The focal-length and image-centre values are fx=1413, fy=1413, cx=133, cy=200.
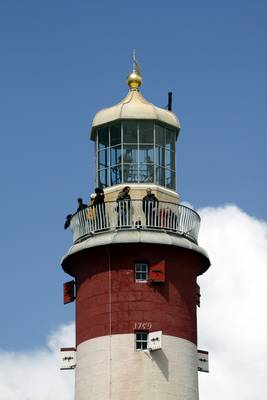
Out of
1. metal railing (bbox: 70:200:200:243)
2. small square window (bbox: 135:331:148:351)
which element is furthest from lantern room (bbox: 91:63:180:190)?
small square window (bbox: 135:331:148:351)

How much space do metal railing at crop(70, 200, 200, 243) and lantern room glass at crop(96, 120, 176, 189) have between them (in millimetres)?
1863

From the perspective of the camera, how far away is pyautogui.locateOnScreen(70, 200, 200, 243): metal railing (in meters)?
56.2

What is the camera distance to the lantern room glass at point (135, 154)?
58406 millimetres

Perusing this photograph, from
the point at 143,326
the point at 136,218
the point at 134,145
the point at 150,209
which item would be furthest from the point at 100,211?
the point at 143,326

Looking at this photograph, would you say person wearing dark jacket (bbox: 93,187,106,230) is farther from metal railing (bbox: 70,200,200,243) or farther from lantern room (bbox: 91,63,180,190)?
lantern room (bbox: 91,63,180,190)

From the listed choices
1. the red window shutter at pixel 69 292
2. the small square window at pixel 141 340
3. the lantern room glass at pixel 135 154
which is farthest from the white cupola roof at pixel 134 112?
the small square window at pixel 141 340

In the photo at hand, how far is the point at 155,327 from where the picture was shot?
54.8m

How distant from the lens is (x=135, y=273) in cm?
5569

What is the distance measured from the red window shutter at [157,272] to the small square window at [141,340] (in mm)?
2196

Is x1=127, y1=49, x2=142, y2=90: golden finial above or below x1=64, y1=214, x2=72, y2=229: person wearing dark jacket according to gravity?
above

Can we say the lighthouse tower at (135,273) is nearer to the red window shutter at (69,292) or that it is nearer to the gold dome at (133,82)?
the red window shutter at (69,292)

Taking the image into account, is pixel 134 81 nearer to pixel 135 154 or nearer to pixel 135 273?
pixel 135 154

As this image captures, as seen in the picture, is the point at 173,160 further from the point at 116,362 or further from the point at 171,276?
the point at 116,362
